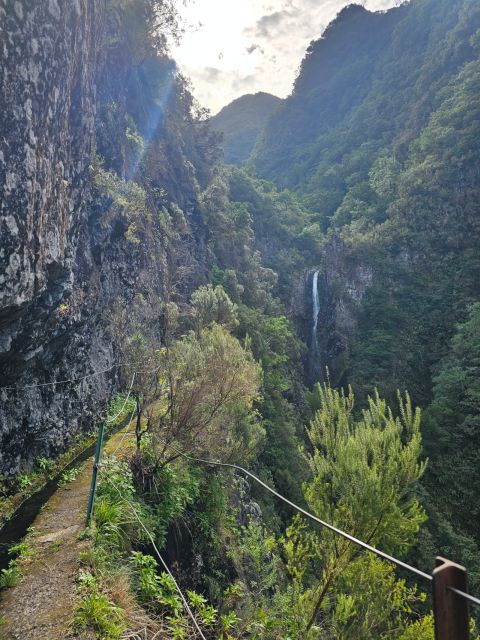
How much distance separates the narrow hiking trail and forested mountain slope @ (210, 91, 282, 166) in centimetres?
9216

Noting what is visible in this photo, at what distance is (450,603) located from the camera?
145cm

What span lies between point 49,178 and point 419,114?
172ft

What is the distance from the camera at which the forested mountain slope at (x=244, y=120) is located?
304ft

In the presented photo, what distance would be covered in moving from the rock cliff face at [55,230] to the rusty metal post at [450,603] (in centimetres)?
594

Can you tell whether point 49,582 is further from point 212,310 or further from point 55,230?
point 212,310

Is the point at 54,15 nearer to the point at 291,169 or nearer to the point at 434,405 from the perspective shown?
the point at 434,405

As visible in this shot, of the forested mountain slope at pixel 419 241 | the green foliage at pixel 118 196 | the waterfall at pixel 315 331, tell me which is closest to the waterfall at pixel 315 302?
the waterfall at pixel 315 331

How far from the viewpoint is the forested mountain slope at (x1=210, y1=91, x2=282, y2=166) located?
92562 millimetres

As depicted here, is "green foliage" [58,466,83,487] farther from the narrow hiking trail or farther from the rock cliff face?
the narrow hiking trail

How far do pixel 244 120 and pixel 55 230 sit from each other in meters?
109

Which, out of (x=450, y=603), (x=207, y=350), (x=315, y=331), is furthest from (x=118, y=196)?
(x=315, y=331)

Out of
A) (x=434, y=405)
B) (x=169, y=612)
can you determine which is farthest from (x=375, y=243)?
(x=169, y=612)

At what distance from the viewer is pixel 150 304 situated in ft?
50.9

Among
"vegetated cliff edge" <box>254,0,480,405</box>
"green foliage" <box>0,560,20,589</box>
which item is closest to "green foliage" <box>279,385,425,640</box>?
"green foliage" <box>0,560,20,589</box>
